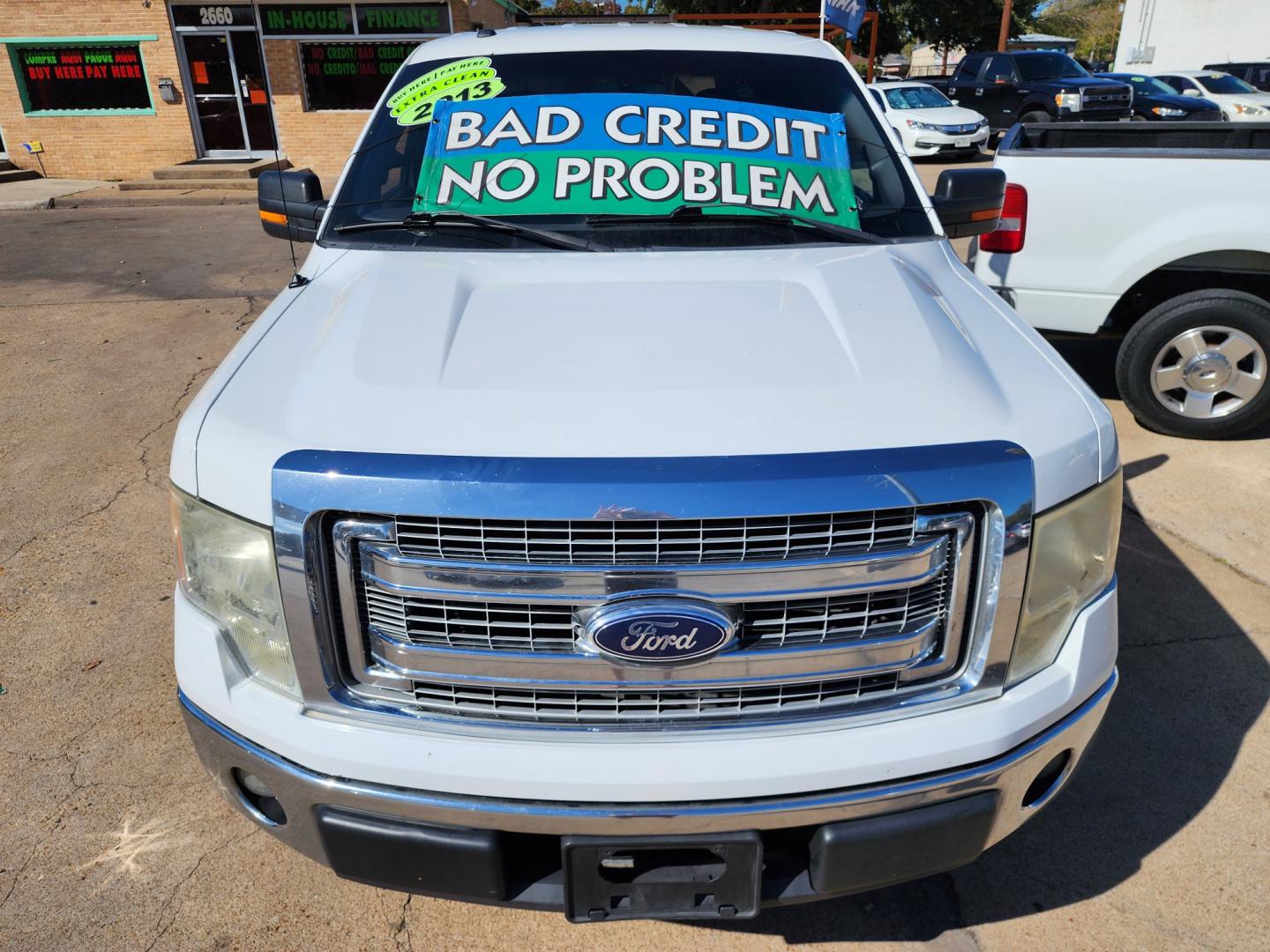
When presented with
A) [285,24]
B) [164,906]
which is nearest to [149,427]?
[164,906]

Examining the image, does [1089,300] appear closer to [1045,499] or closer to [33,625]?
[1045,499]

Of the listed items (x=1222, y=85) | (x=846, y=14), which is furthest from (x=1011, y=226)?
(x=1222, y=85)

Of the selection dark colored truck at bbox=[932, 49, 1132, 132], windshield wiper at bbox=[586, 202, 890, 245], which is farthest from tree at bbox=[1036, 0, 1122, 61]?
windshield wiper at bbox=[586, 202, 890, 245]

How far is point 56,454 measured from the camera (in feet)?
16.8

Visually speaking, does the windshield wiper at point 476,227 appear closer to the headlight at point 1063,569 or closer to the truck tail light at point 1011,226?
the headlight at point 1063,569

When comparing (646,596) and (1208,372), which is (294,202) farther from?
(1208,372)

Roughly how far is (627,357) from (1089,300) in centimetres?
392

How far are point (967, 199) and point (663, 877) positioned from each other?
2.35 meters

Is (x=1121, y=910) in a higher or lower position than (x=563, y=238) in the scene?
lower

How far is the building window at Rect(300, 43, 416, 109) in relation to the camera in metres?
17.8

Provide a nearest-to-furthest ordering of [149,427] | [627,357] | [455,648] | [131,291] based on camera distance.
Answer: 1. [455,648]
2. [627,357]
3. [149,427]
4. [131,291]

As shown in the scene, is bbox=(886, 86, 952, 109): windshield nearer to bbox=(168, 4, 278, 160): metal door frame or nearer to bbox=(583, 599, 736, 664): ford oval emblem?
bbox=(168, 4, 278, 160): metal door frame

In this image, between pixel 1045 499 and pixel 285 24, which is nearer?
pixel 1045 499

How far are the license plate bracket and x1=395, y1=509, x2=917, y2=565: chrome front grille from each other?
536 mm
